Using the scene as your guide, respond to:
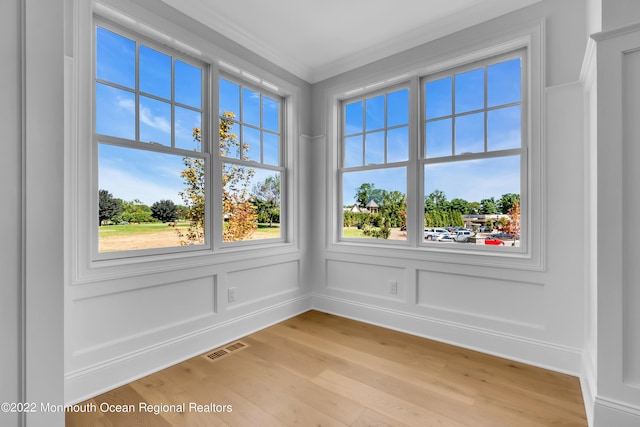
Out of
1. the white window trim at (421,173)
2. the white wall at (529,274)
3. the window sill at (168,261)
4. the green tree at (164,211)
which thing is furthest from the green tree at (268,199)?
the white wall at (529,274)

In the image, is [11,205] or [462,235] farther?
[462,235]

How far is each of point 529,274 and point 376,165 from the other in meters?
1.63

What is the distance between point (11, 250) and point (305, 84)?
305cm

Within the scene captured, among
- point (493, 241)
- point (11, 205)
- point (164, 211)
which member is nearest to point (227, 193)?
point (164, 211)

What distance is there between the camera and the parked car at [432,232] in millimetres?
2777

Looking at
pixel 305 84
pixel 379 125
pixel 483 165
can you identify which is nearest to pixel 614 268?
pixel 483 165

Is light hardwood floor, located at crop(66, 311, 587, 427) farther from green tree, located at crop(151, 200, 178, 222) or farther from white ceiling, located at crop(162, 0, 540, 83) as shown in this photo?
white ceiling, located at crop(162, 0, 540, 83)

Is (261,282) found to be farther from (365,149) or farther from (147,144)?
(365,149)

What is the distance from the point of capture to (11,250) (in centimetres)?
104

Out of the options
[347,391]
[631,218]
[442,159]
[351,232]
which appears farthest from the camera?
[351,232]

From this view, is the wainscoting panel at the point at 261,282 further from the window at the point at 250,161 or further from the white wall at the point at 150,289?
the window at the point at 250,161

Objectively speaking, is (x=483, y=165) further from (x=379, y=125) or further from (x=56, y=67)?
(x=56, y=67)

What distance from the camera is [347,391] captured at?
190cm

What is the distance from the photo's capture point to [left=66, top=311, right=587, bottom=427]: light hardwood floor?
165cm
